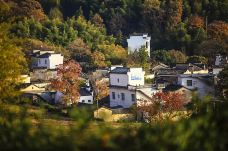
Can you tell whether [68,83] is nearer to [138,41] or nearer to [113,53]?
[113,53]

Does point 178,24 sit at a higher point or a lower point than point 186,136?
higher

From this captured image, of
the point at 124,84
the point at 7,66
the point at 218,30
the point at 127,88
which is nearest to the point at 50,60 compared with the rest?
Answer: the point at 124,84

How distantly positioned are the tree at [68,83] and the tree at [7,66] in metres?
18.5

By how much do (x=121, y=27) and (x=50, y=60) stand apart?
23.5m

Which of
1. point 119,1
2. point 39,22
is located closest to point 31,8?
point 39,22

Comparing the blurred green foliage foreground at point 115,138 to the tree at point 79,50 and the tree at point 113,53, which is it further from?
the tree at point 113,53

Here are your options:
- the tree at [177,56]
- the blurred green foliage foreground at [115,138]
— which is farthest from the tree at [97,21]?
the blurred green foliage foreground at [115,138]

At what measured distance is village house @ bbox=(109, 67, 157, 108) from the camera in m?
34.3

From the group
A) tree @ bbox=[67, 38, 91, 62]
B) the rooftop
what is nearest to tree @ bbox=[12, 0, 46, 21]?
tree @ bbox=[67, 38, 91, 62]

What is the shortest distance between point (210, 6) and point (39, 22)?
22.3m

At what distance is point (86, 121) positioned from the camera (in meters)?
6.46

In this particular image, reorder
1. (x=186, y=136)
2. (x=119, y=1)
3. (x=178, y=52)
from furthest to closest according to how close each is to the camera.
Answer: (x=119, y=1) < (x=178, y=52) < (x=186, y=136)

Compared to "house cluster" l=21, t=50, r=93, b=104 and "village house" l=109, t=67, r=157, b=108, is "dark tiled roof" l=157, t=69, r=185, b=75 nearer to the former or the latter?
"house cluster" l=21, t=50, r=93, b=104

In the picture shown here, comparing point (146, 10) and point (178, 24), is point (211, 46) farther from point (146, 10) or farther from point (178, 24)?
point (146, 10)
